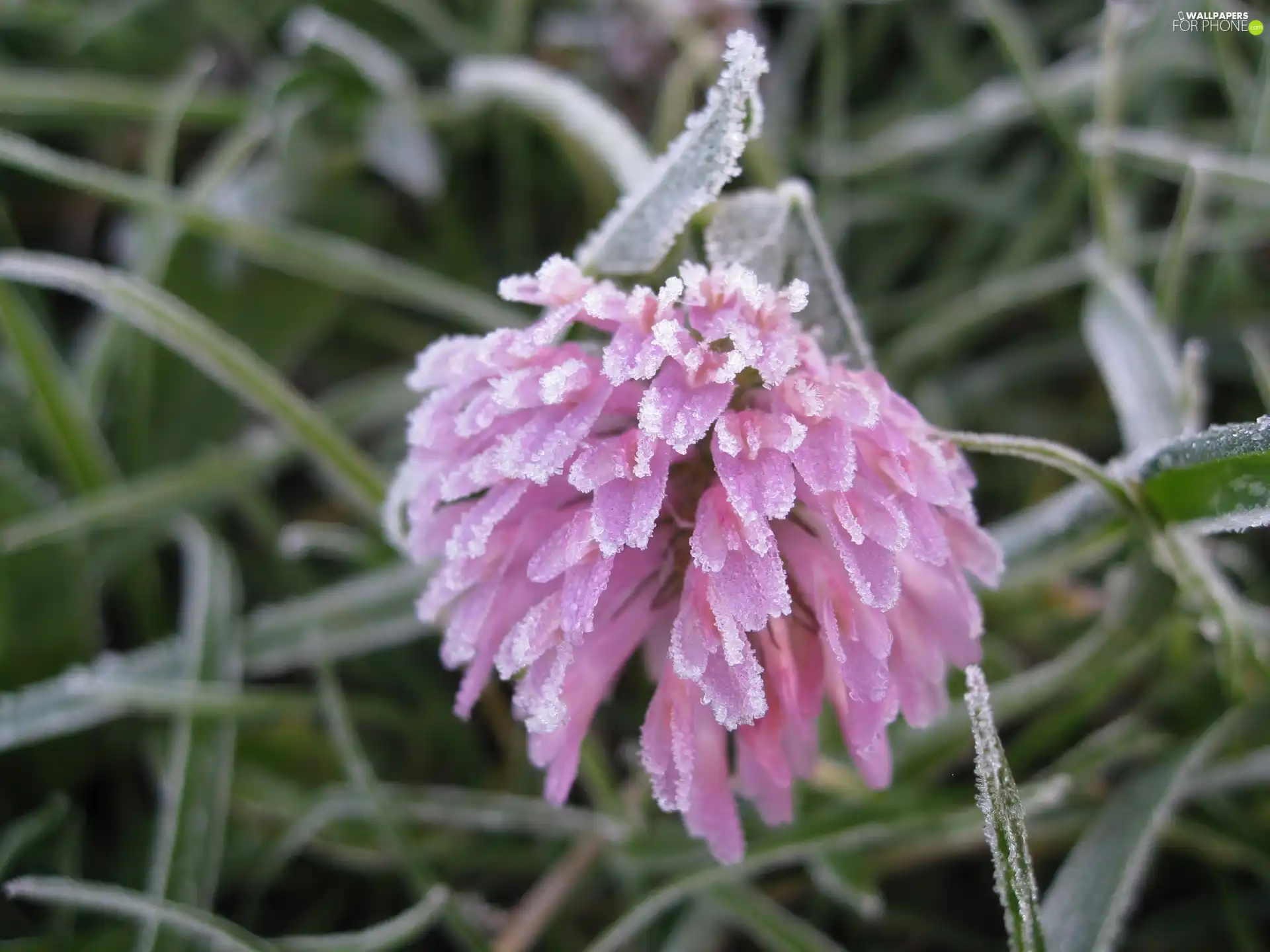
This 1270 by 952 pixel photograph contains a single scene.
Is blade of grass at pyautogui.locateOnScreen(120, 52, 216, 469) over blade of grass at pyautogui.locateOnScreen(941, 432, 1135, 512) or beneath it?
over

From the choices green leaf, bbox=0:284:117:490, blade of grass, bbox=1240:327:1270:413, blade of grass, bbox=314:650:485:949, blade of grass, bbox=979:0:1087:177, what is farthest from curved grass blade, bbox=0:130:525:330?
blade of grass, bbox=1240:327:1270:413

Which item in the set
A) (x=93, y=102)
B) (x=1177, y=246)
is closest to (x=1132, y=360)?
(x=1177, y=246)

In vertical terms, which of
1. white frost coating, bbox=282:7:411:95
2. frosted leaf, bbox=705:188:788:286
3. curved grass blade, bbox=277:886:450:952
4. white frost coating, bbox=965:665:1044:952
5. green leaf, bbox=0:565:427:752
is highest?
white frost coating, bbox=282:7:411:95

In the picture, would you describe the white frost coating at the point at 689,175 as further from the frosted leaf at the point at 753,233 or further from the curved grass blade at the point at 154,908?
the curved grass blade at the point at 154,908

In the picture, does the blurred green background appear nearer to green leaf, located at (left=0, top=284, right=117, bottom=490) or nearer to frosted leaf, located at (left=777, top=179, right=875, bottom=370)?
green leaf, located at (left=0, top=284, right=117, bottom=490)

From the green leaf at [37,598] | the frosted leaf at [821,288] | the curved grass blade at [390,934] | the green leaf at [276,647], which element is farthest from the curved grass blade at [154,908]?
the frosted leaf at [821,288]

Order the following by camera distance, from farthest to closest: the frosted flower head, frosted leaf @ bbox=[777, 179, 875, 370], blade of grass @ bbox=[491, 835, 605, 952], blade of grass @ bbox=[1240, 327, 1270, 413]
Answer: blade of grass @ bbox=[491, 835, 605, 952], blade of grass @ bbox=[1240, 327, 1270, 413], frosted leaf @ bbox=[777, 179, 875, 370], the frosted flower head

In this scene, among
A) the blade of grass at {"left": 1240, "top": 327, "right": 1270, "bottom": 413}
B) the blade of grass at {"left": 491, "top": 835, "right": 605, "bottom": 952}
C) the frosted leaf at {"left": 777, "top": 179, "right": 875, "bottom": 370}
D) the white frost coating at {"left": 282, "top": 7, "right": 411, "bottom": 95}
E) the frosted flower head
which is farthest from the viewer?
the white frost coating at {"left": 282, "top": 7, "right": 411, "bottom": 95}
